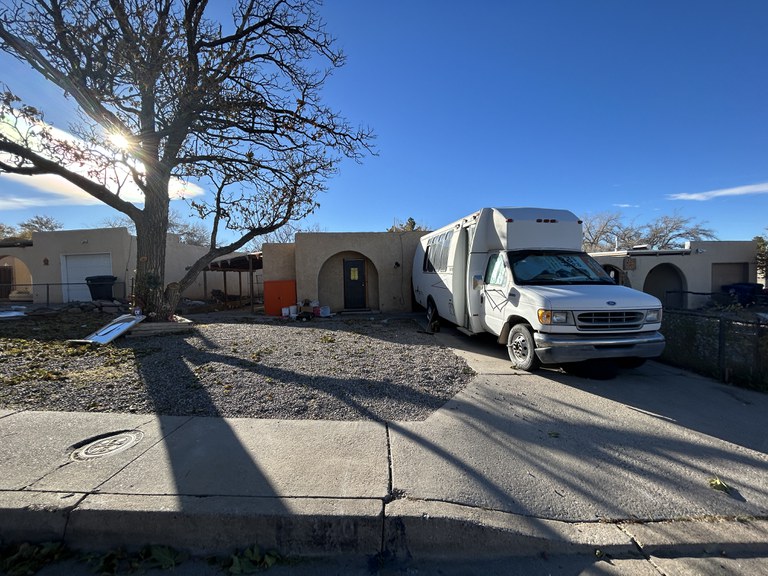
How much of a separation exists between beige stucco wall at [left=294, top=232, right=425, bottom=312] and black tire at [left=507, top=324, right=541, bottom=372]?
356 inches

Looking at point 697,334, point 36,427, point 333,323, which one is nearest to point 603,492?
point 697,334

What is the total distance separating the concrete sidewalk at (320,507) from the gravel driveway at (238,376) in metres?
0.98

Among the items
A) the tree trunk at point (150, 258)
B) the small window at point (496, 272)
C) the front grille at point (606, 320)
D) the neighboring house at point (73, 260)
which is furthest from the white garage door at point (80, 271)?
the front grille at point (606, 320)

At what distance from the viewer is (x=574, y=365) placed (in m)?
6.09

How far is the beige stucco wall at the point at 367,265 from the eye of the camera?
1464 cm

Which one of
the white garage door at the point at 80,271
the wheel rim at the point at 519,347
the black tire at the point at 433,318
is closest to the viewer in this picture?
the wheel rim at the point at 519,347

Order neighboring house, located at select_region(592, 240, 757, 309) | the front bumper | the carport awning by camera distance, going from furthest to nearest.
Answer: neighboring house, located at select_region(592, 240, 757, 309), the carport awning, the front bumper

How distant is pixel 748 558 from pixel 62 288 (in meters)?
24.5

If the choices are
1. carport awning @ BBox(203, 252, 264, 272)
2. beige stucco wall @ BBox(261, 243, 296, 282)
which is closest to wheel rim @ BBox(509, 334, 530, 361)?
beige stucco wall @ BBox(261, 243, 296, 282)

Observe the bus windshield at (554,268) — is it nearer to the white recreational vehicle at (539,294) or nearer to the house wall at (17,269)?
the white recreational vehicle at (539,294)

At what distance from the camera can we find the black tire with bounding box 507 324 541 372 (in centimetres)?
579

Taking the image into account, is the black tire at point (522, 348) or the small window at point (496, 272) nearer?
the black tire at point (522, 348)

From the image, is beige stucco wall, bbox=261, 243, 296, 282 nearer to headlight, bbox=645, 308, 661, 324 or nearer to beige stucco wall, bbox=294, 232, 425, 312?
beige stucco wall, bbox=294, 232, 425, 312

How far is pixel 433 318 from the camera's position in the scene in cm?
1077
